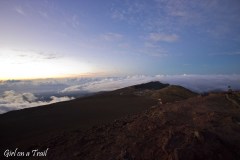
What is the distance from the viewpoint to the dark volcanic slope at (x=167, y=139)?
31.0ft

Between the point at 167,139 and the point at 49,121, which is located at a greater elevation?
the point at 167,139

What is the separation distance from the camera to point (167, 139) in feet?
34.4

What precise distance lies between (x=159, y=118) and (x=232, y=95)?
8131 millimetres

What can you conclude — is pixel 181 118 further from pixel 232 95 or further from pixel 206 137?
pixel 232 95

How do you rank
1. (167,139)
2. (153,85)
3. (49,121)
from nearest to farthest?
(167,139) < (49,121) < (153,85)

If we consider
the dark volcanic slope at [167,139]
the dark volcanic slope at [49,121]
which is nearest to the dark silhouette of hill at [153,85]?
the dark volcanic slope at [49,121]

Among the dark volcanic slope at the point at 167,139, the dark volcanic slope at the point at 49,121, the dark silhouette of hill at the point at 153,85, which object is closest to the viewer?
the dark volcanic slope at the point at 167,139

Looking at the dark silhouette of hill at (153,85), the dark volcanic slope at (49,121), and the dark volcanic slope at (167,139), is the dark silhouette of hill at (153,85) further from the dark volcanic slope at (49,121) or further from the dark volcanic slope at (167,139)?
the dark volcanic slope at (167,139)

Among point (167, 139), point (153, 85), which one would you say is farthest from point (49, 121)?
point (153, 85)

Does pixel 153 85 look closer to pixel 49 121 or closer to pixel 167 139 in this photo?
pixel 49 121

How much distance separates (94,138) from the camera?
13.4 meters

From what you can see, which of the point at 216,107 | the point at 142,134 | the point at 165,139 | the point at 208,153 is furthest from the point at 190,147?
the point at 216,107

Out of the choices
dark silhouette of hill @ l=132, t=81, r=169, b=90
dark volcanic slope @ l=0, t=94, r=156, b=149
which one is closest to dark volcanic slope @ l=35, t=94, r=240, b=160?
dark volcanic slope @ l=0, t=94, r=156, b=149

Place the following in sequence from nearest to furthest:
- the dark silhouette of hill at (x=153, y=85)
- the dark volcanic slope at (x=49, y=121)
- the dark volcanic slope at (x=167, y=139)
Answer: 1. the dark volcanic slope at (x=167, y=139)
2. the dark volcanic slope at (x=49, y=121)
3. the dark silhouette of hill at (x=153, y=85)
